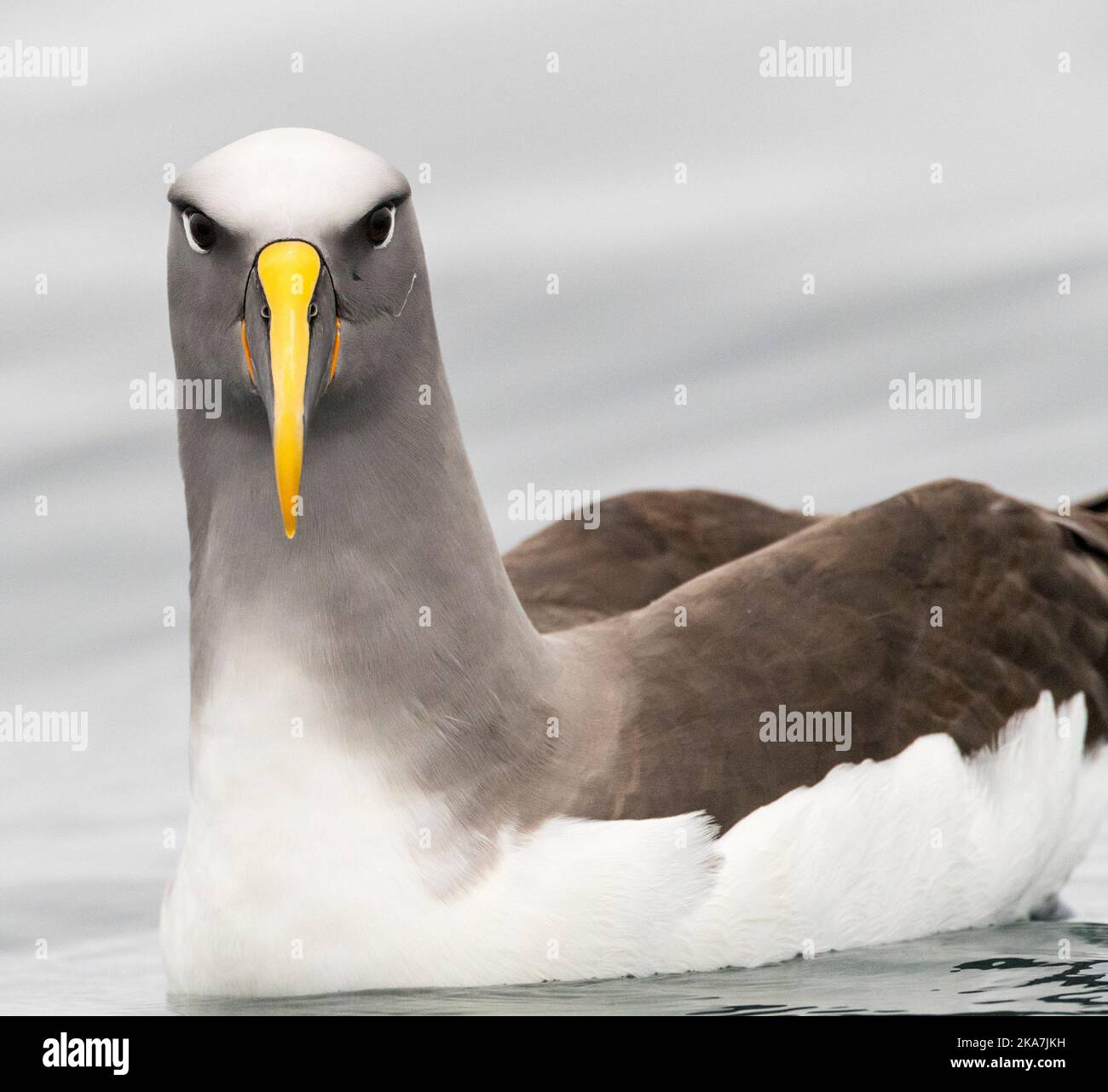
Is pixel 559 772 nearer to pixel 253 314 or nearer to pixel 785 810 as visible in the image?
pixel 785 810

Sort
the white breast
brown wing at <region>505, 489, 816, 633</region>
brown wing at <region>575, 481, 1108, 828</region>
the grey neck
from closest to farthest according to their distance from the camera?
the white breast → the grey neck → brown wing at <region>575, 481, 1108, 828</region> → brown wing at <region>505, 489, 816, 633</region>

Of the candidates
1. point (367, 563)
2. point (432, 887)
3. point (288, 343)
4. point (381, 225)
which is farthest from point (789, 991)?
point (381, 225)

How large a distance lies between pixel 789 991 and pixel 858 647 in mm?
1232

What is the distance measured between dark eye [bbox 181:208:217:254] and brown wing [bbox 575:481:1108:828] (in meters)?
1.80

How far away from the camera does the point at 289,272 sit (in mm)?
6328

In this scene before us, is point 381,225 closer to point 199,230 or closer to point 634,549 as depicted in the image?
point 199,230

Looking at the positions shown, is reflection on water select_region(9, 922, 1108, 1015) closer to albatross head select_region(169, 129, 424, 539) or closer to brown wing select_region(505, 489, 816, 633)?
albatross head select_region(169, 129, 424, 539)

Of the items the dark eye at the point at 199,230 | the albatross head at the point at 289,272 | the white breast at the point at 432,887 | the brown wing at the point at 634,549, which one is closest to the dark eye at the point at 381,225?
the albatross head at the point at 289,272

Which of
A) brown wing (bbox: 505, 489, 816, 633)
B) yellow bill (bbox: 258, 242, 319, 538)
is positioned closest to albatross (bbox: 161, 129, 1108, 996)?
yellow bill (bbox: 258, 242, 319, 538)

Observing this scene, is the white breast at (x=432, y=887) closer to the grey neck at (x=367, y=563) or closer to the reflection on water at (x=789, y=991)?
the reflection on water at (x=789, y=991)

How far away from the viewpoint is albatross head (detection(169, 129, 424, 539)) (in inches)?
249

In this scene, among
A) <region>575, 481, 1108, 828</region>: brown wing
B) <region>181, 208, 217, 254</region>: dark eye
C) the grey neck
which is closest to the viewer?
<region>181, 208, 217, 254</region>: dark eye

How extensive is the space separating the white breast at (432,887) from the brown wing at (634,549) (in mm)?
1635

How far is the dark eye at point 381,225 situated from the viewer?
6.63 metres
